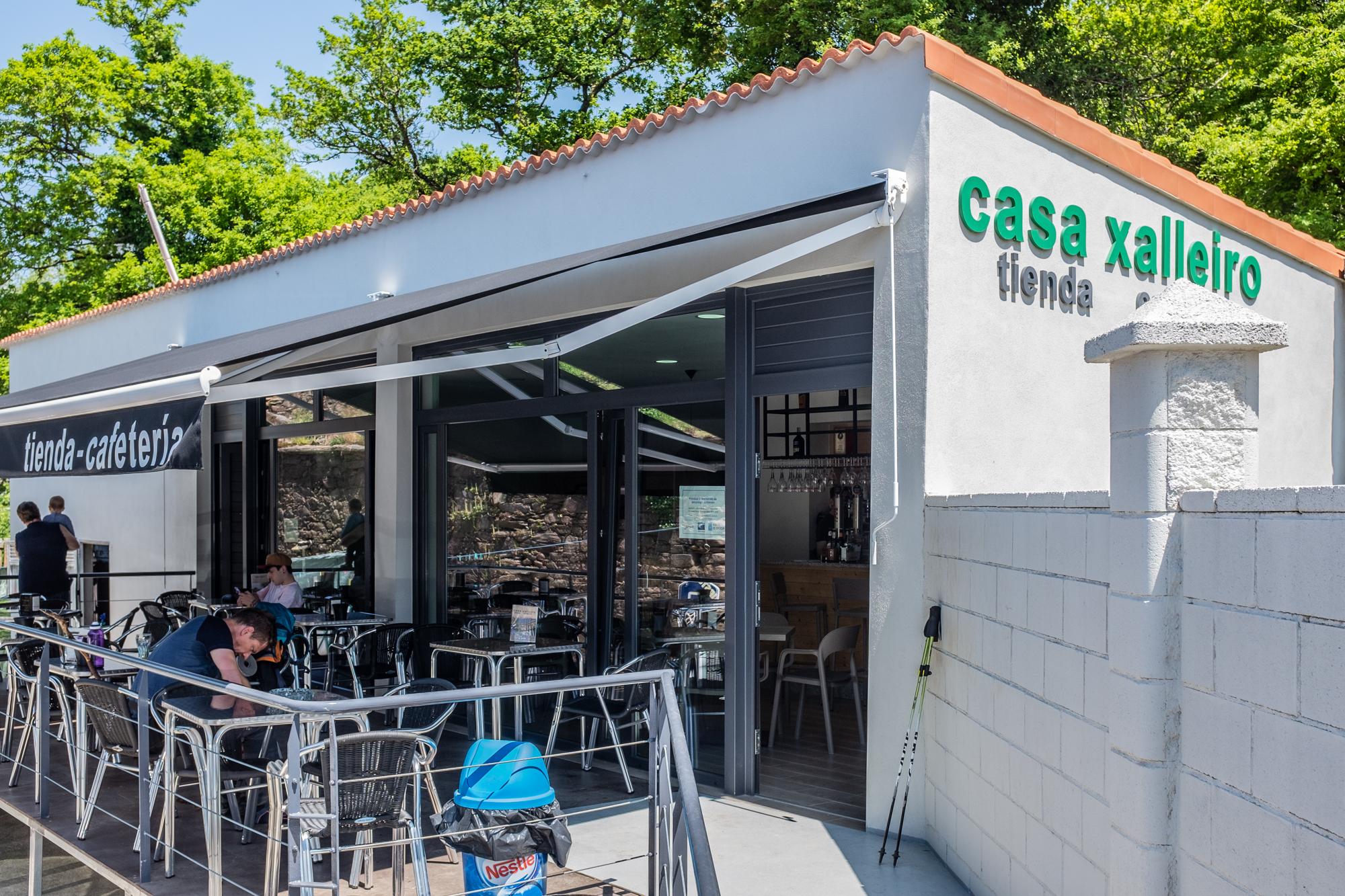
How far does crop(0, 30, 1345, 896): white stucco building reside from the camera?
4660 mm

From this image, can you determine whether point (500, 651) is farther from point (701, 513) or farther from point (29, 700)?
point (29, 700)

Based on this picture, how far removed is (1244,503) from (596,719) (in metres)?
4.91

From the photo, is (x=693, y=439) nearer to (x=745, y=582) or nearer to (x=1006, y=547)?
(x=745, y=582)

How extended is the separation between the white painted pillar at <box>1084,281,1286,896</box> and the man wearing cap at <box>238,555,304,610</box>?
23.0ft

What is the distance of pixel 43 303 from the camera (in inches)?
1101

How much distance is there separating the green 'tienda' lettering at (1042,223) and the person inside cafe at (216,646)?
4.61 meters

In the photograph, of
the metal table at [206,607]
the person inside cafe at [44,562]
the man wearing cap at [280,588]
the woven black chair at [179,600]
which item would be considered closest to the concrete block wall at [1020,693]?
the man wearing cap at [280,588]

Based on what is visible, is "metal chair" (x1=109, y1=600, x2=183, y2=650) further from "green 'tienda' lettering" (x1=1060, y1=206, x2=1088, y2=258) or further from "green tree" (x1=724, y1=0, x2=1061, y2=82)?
"green tree" (x1=724, y1=0, x2=1061, y2=82)

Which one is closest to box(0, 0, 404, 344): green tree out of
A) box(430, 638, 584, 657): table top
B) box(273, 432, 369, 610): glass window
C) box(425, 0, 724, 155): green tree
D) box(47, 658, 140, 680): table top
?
box(425, 0, 724, 155): green tree

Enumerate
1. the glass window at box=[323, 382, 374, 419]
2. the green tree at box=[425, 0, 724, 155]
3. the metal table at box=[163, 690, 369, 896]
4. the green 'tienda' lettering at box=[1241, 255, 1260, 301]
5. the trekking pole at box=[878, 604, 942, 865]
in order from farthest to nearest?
1. the green tree at box=[425, 0, 724, 155]
2. the glass window at box=[323, 382, 374, 419]
3. the green 'tienda' lettering at box=[1241, 255, 1260, 301]
4. the trekking pole at box=[878, 604, 942, 865]
5. the metal table at box=[163, 690, 369, 896]

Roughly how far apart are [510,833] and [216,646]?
7.66 feet

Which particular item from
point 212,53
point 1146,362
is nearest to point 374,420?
point 1146,362

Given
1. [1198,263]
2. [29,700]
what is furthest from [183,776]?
[1198,263]

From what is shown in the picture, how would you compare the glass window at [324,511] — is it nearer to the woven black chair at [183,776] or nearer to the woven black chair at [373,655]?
the woven black chair at [373,655]
